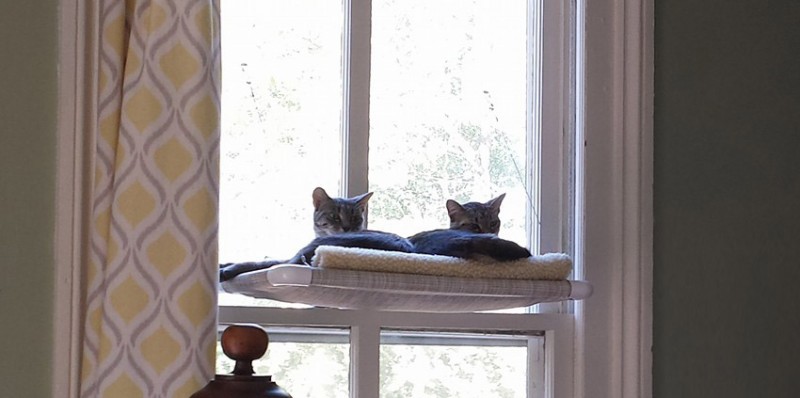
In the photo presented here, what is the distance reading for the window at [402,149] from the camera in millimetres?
2080

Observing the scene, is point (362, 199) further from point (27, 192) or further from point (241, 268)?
point (27, 192)

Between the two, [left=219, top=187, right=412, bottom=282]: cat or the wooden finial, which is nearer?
the wooden finial

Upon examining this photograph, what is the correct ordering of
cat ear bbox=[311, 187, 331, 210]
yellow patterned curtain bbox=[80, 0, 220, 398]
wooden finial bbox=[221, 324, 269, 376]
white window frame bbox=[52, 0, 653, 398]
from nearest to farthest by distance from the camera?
wooden finial bbox=[221, 324, 269, 376], yellow patterned curtain bbox=[80, 0, 220, 398], cat ear bbox=[311, 187, 331, 210], white window frame bbox=[52, 0, 653, 398]

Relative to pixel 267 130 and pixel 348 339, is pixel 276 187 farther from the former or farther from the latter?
pixel 348 339

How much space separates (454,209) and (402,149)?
6.3 inches

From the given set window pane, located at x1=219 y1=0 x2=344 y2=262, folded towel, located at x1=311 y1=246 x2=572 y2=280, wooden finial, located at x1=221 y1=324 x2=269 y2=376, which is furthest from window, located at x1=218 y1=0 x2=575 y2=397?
wooden finial, located at x1=221 y1=324 x2=269 y2=376

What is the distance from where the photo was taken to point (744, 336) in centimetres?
225

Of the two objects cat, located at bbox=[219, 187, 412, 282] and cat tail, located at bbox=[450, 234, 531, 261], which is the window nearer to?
cat, located at bbox=[219, 187, 412, 282]

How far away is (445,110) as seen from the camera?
7.21 feet

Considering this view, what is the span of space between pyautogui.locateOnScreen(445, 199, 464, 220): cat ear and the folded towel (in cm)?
18

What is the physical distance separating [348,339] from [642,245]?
1.83 ft

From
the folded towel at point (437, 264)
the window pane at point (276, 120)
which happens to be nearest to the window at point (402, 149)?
the window pane at point (276, 120)

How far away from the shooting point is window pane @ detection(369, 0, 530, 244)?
2.16m

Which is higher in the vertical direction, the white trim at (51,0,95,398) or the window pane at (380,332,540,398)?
the white trim at (51,0,95,398)
